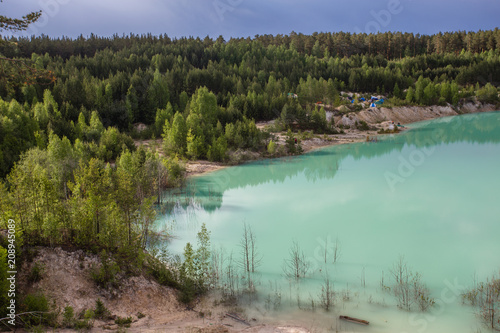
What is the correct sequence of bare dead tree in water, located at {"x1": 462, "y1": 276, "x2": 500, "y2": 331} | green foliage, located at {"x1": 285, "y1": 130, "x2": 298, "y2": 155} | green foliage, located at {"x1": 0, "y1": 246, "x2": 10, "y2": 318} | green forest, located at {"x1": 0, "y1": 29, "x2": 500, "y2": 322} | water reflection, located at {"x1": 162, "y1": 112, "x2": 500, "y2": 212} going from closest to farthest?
green foliage, located at {"x1": 0, "y1": 246, "x2": 10, "y2": 318}
bare dead tree in water, located at {"x1": 462, "y1": 276, "x2": 500, "y2": 331}
green forest, located at {"x1": 0, "y1": 29, "x2": 500, "y2": 322}
water reflection, located at {"x1": 162, "y1": 112, "x2": 500, "y2": 212}
green foliage, located at {"x1": 285, "y1": 130, "x2": 298, "y2": 155}

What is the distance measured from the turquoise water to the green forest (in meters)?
4.78

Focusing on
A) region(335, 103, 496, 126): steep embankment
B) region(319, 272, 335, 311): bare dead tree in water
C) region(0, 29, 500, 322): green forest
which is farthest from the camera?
region(335, 103, 496, 126): steep embankment

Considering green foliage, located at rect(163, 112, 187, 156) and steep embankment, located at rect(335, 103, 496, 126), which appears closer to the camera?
green foliage, located at rect(163, 112, 187, 156)

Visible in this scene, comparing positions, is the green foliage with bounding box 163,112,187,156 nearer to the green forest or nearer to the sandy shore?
the green forest

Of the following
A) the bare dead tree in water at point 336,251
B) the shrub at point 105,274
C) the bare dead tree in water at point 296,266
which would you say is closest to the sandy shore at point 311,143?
the bare dead tree in water at point 336,251

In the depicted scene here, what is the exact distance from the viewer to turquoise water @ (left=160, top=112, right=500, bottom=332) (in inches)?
611

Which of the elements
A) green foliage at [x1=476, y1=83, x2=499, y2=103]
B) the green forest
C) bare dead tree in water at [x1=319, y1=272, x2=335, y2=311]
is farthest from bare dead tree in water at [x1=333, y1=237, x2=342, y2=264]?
green foliage at [x1=476, y1=83, x2=499, y2=103]

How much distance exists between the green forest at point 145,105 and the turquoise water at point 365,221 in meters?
4.78

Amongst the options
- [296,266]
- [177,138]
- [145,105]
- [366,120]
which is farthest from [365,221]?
[145,105]

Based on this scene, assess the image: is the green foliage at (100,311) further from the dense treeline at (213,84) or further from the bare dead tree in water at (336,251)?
the bare dead tree in water at (336,251)

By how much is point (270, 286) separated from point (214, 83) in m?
81.9

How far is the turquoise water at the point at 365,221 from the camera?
50.9 ft

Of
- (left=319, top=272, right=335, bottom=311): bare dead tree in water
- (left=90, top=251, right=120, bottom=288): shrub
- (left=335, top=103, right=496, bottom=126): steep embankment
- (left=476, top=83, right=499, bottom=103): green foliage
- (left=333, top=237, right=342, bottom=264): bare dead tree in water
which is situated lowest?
(left=319, top=272, right=335, bottom=311): bare dead tree in water

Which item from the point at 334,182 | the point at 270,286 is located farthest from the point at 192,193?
the point at 270,286
